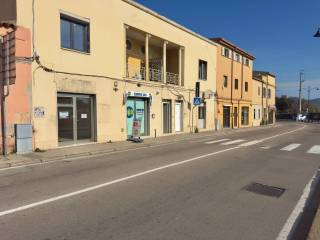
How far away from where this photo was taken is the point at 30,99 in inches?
562

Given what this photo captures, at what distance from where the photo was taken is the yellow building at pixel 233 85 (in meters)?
35.7

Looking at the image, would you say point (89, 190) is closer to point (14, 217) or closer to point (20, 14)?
point (14, 217)

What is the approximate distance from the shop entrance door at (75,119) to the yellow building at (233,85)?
19.3 metres

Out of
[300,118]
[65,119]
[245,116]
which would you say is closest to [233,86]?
[245,116]

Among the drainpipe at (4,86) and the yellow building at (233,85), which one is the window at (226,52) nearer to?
the yellow building at (233,85)

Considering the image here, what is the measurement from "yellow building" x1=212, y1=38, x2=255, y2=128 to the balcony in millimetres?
8495

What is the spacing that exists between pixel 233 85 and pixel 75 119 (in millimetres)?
25990

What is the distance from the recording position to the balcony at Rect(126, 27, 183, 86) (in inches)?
901

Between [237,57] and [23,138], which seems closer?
[23,138]

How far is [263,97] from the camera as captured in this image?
175 ft

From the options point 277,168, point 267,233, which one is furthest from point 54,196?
point 277,168

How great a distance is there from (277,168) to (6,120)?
32.1 feet

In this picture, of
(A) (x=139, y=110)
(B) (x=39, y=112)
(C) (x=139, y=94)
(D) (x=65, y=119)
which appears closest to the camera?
(B) (x=39, y=112)

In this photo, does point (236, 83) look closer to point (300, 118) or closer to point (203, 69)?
point (203, 69)
